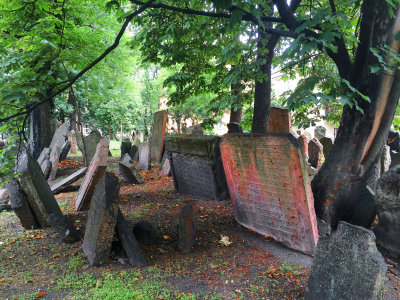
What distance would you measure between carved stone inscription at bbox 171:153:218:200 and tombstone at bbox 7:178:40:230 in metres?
3.08

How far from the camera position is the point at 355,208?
4336mm

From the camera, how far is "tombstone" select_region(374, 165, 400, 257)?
3625 mm

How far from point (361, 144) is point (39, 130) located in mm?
10492

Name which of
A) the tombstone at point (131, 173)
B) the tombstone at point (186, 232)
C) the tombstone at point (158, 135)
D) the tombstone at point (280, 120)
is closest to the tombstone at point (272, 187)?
the tombstone at point (186, 232)

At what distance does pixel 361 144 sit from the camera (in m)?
4.21

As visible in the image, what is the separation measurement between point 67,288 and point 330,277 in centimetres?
266

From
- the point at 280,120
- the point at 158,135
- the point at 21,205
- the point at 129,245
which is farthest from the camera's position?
the point at 158,135

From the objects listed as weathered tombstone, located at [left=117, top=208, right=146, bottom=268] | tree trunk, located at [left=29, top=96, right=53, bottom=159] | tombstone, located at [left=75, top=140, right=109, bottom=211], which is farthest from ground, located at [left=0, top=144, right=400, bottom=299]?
tree trunk, located at [left=29, top=96, right=53, bottom=159]

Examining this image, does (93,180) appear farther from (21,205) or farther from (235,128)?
(235,128)

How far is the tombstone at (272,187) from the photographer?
360 centimetres

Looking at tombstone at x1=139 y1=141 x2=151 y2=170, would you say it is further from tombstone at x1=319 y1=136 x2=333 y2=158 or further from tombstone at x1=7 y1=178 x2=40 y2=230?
tombstone at x1=319 y1=136 x2=333 y2=158

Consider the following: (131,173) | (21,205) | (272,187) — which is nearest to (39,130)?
(131,173)

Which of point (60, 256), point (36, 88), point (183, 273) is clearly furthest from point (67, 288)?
point (36, 88)

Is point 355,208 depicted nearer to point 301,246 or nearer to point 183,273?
point 301,246
